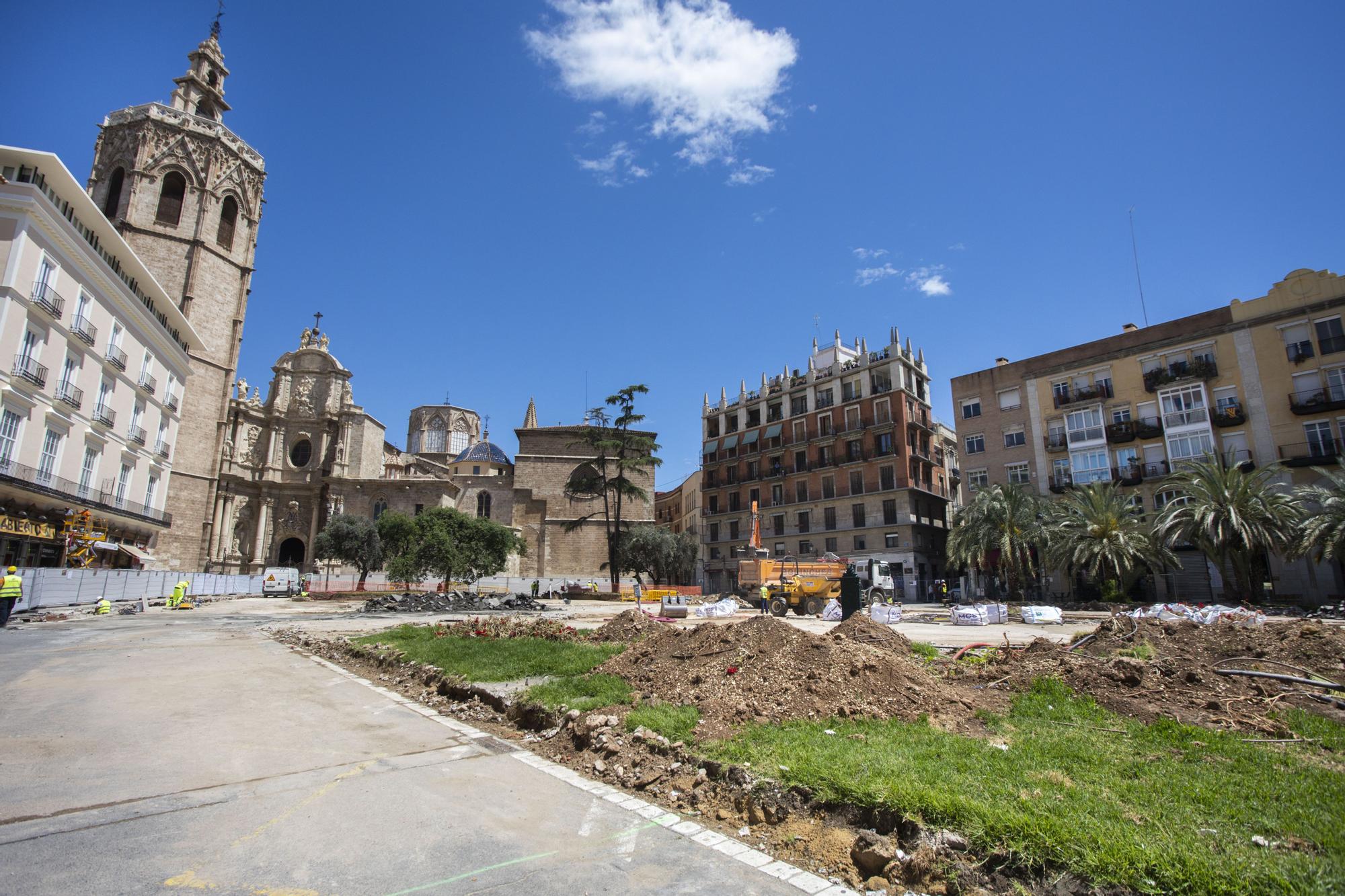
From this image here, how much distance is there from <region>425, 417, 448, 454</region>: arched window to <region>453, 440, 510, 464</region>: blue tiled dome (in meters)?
9.43

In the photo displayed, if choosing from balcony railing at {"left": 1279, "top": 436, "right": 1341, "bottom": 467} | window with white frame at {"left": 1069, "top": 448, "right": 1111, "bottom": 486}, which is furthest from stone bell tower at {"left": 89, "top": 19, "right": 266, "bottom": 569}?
balcony railing at {"left": 1279, "top": 436, "right": 1341, "bottom": 467}

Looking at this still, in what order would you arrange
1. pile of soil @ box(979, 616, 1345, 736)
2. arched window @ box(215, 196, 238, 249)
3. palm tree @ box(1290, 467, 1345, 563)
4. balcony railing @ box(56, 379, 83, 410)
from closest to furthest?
pile of soil @ box(979, 616, 1345, 736)
palm tree @ box(1290, 467, 1345, 563)
balcony railing @ box(56, 379, 83, 410)
arched window @ box(215, 196, 238, 249)

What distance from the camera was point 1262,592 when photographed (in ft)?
95.8

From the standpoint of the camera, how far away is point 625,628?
13484 millimetres

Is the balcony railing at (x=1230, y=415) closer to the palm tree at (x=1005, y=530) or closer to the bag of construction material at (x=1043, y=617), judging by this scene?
the palm tree at (x=1005, y=530)

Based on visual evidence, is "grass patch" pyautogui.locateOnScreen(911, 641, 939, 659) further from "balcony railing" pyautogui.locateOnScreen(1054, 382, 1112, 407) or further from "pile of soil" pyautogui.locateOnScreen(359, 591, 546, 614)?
"balcony railing" pyautogui.locateOnScreen(1054, 382, 1112, 407)

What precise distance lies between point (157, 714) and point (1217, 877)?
30.8 ft

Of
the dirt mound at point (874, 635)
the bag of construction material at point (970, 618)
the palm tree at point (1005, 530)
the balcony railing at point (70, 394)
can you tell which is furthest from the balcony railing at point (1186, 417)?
the balcony railing at point (70, 394)

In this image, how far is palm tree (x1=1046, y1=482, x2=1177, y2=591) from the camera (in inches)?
1136

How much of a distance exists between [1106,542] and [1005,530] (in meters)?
4.61

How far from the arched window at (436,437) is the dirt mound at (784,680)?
8228 cm

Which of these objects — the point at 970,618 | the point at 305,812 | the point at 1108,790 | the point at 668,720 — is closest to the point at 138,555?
the point at 305,812

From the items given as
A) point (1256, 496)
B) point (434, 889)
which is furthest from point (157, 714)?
point (1256, 496)

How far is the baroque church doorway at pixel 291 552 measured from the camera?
185 feet
